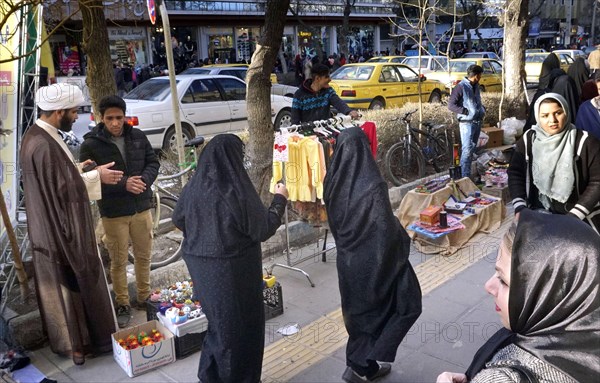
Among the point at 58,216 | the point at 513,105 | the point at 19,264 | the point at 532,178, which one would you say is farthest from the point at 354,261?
the point at 513,105

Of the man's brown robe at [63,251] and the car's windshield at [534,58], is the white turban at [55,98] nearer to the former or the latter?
the man's brown robe at [63,251]

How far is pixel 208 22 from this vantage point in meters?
32.8

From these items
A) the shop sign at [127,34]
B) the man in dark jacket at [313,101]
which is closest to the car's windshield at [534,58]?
the shop sign at [127,34]

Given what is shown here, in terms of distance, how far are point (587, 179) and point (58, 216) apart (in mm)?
→ 3849

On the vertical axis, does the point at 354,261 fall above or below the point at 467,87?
below

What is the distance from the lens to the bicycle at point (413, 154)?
27.1 feet

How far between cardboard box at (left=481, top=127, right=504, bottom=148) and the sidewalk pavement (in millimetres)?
4252

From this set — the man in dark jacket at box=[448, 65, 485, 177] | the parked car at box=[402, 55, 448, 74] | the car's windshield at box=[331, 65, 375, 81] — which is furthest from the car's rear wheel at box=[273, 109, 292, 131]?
the parked car at box=[402, 55, 448, 74]

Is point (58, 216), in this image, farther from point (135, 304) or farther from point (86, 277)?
point (135, 304)

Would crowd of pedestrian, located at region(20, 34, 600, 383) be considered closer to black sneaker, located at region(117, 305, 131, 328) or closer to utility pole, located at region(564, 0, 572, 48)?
black sneaker, located at region(117, 305, 131, 328)

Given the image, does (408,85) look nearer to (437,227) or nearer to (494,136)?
(494,136)

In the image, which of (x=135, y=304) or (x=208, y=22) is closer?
(x=135, y=304)

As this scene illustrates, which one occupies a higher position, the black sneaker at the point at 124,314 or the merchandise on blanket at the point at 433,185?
the merchandise on blanket at the point at 433,185

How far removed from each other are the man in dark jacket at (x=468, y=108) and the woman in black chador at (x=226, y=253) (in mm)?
5165
